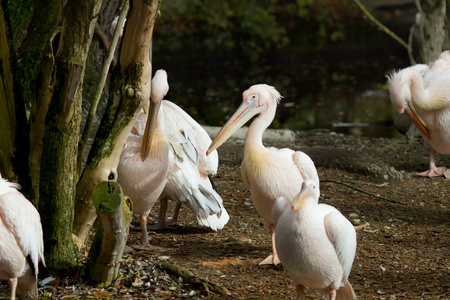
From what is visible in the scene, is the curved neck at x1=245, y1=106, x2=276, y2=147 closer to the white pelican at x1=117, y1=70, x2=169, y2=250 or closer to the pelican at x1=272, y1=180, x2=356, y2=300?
the white pelican at x1=117, y1=70, x2=169, y2=250

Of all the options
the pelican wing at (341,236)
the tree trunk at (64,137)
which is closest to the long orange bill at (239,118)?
the tree trunk at (64,137)

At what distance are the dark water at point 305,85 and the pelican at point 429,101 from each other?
8.55 feet

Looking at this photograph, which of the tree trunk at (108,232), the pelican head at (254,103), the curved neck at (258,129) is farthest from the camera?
the pelican head at (254,103)

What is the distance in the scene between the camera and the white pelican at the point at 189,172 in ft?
14.0

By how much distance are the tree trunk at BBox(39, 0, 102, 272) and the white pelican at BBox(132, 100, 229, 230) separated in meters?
1.05

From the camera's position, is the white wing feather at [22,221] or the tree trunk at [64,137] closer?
the white wing feather at [22,221]

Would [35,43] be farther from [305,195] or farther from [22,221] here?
[305,195]

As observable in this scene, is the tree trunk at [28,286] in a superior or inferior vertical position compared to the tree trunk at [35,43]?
inferior

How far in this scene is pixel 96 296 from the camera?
3.19 m

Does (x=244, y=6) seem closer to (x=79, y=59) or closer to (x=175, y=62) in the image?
(x=175, y=62)

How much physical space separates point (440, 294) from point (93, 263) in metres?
1.81

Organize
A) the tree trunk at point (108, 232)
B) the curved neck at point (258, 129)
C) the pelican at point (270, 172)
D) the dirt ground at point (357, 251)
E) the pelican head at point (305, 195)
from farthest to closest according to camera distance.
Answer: the curved neck at point (258, 129), the pelican at point (270, 172), the dirt ground at point (357, 251), the tree trunk at point (108, 232), the pelican head at point (305, 195)

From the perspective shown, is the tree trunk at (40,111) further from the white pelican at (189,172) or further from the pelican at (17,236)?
the white pelican at (189,172)

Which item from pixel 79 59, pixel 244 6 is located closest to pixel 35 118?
pixel 79 59
